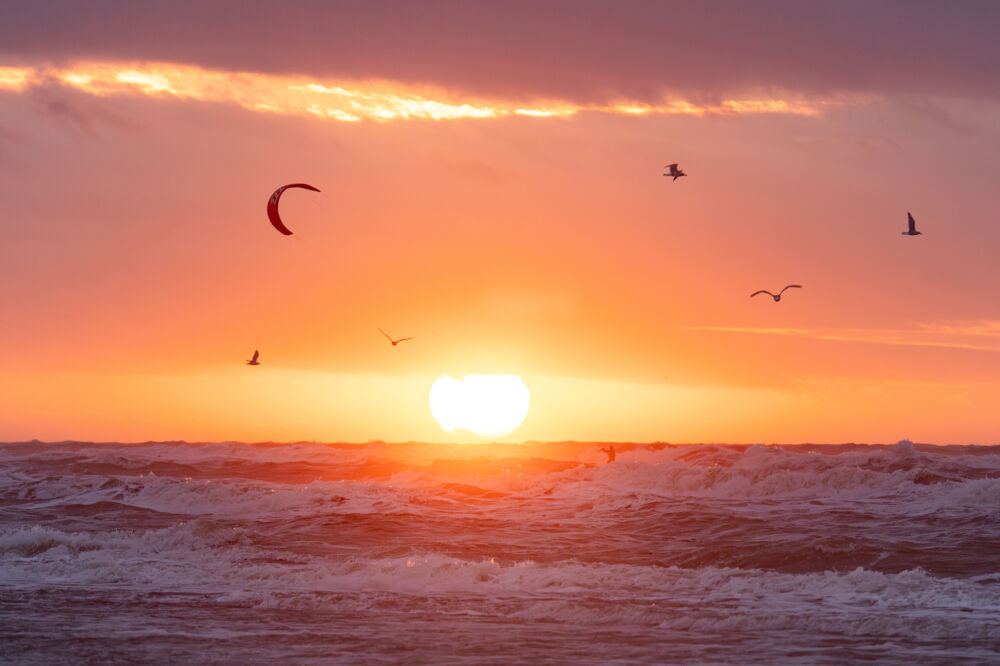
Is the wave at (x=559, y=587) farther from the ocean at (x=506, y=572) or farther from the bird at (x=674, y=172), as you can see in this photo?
the bird at (x=674, y=172)

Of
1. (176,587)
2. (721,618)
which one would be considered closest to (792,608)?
(721,618)

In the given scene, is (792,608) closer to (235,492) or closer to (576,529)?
(576,529)

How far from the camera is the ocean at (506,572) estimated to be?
14039 millimetres

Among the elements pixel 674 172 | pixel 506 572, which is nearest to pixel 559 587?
pixel 506 572

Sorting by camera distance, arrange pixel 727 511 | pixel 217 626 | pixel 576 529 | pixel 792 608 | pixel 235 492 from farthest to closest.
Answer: pixel 235 492 < pixel 727 511 < pixel 576 529 < pixel 792 608 < pixel 217 626

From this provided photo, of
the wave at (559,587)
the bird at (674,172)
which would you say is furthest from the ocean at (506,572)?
the bird at (674,172)

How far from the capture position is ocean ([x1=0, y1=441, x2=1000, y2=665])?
46.1 ft

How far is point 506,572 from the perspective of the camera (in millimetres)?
19875

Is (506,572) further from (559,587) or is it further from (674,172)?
(674,172)

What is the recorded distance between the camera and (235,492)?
120ft

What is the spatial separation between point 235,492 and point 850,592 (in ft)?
80.4

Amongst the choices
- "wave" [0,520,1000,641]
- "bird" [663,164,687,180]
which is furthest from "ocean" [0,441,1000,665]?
"bird" [663,164,687,180]

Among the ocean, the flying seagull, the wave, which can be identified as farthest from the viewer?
the flying seagull

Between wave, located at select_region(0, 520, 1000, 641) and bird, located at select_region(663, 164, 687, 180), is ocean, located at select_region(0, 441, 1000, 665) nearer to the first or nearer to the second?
wave, located at select_region(0, 520, 1000, 641)
